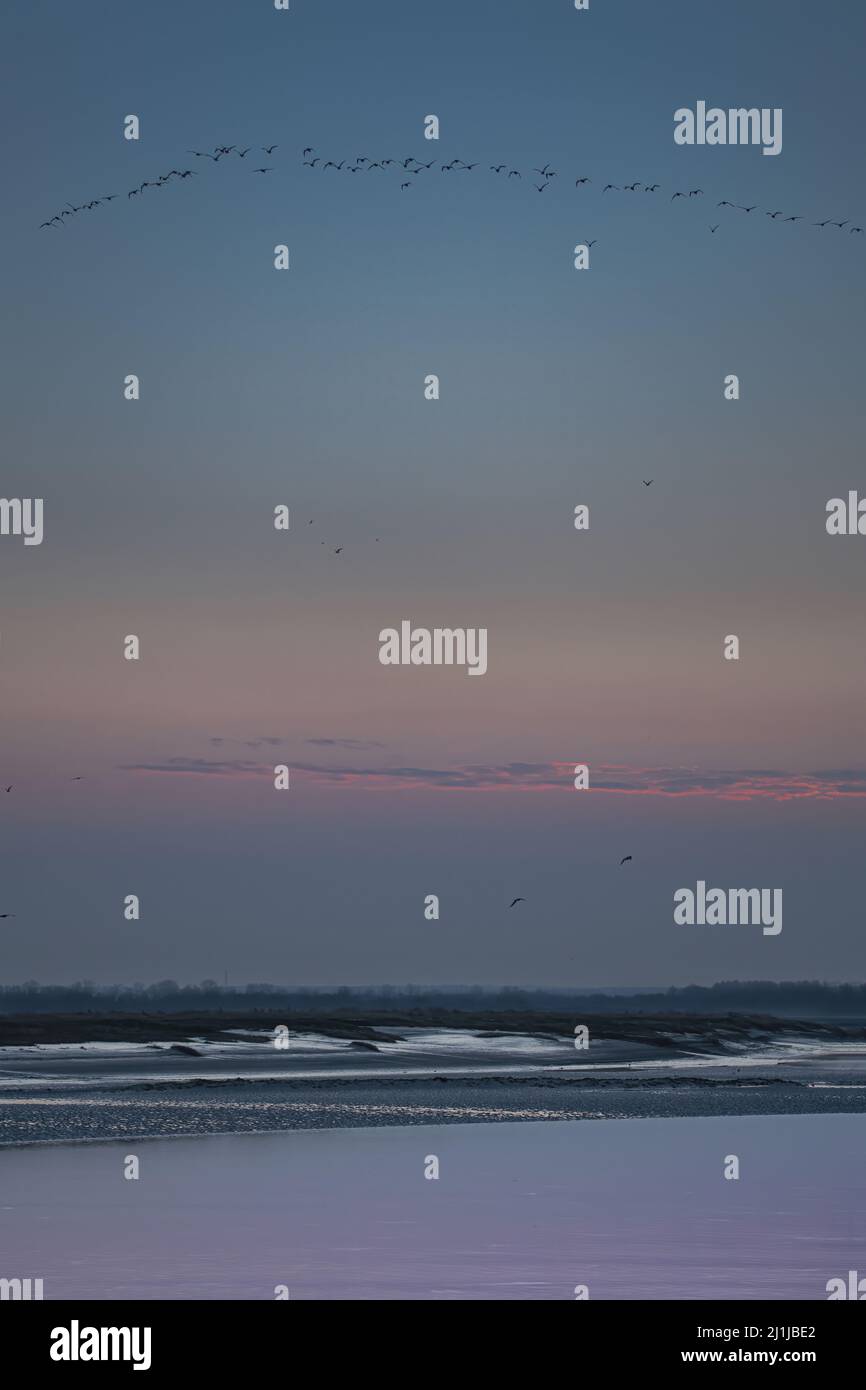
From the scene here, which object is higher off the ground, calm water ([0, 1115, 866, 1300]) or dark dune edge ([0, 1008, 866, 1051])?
dark dune edge ([0, 1008, 866, 1051])

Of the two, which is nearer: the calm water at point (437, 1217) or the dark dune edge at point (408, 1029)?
the calm water at point (437, 1217)

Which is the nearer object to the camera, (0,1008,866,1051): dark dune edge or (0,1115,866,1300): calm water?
(0,1115,866,1300): calm water

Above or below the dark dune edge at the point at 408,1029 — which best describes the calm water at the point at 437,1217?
below

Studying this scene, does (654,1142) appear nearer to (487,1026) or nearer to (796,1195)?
(796,1195)

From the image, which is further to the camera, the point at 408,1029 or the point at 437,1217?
the point at 408,1029
